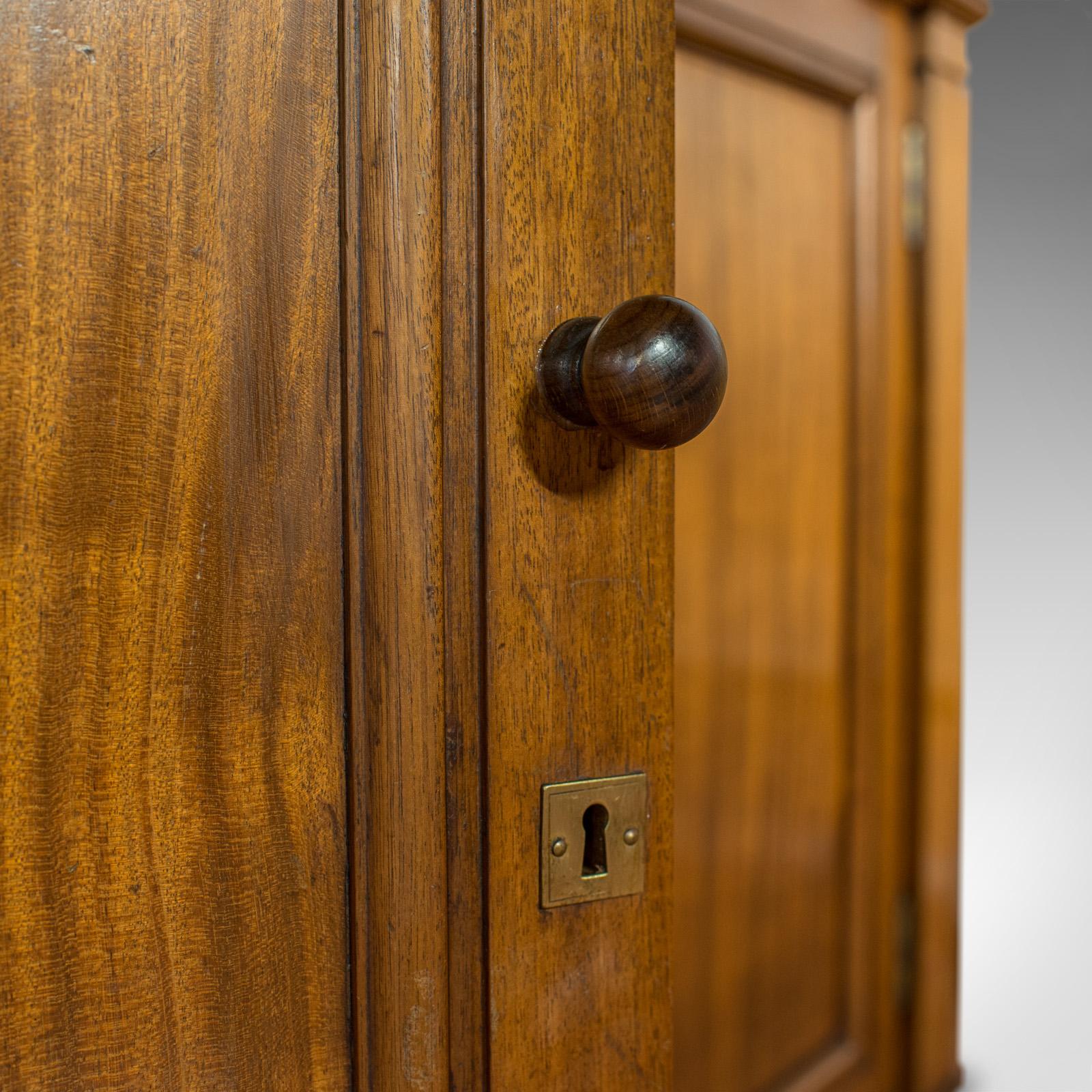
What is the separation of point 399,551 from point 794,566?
1.98 ft

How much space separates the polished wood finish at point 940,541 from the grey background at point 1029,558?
0.09 metres

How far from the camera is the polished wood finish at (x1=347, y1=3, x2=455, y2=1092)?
240 millimetres

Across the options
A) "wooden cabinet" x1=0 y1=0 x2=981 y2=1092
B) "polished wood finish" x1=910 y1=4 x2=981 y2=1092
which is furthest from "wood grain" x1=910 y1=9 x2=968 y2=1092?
"wooden cabinet" x1=0 y1=0 x2=981 y2=1092

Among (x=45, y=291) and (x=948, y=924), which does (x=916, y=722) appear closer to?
(x=948, y=924)

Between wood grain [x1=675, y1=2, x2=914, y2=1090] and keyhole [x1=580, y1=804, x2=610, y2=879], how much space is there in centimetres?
44

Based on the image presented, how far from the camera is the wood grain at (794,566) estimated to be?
0.71m

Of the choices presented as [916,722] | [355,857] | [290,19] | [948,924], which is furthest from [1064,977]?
[290,19]

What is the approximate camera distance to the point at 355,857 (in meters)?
0.24

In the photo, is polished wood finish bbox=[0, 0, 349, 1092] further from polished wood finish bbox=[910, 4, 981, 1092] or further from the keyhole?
polished wood finish bbox=[910, 4, 981, 1092]

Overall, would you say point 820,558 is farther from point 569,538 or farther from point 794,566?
point 569,538

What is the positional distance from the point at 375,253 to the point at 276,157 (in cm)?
3

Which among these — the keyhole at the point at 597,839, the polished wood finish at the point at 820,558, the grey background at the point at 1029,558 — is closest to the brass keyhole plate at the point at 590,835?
the keyhole at the point at 597,839

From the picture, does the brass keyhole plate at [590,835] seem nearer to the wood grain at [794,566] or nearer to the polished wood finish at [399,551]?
the polished wood finish at [399,551]

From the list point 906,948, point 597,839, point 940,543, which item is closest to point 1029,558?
point 940,543
